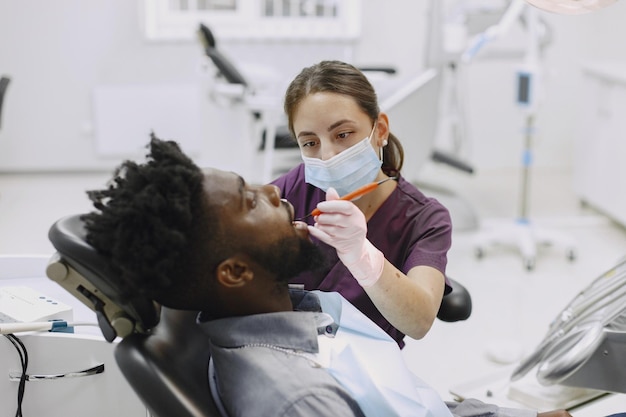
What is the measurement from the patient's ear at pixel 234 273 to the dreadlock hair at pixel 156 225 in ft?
0.08

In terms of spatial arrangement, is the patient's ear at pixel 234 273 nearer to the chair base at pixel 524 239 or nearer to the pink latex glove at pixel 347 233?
the pink latex glove at pixel 347 233

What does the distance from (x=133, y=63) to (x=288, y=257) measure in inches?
153

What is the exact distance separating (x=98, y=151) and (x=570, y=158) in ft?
9.68

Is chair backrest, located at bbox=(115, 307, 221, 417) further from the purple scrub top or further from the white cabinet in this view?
the white cabinet

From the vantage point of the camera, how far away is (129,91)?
4.74 metres

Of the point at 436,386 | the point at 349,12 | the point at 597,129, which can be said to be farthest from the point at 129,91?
the point at 436,386

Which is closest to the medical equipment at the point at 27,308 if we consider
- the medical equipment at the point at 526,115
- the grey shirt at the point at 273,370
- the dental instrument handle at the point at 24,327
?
the dental instrument handle at the point at 24,327

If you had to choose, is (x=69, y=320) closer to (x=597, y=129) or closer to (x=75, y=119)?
(x=597, y=129)

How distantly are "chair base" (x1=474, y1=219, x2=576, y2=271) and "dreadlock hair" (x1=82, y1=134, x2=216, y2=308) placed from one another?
2.66 m

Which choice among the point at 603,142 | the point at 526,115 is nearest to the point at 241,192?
the point at 526,115

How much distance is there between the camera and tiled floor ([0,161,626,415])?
2.71 m

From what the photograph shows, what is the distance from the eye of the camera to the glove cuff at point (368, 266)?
49.9 inches

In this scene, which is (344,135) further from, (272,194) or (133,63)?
(133,63)

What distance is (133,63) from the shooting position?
4.74 meters
